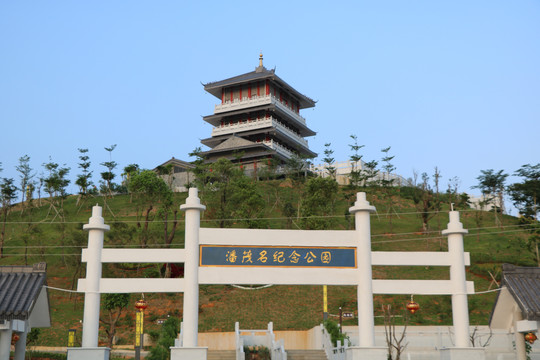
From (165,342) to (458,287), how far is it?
11.0 meters

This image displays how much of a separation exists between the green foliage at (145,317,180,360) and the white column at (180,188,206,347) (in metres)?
4.80

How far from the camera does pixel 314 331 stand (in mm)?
24828

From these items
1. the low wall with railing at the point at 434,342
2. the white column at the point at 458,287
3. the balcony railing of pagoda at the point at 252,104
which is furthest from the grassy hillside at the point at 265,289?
the white column at the point at 458,287

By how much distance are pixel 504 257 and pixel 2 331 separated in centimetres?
3650

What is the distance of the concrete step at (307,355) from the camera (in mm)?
21031

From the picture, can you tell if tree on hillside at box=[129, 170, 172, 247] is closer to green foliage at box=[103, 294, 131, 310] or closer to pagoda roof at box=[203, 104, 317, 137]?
green foliage at box=[103, 294, 131, 310]

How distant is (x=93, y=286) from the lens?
46.0ft

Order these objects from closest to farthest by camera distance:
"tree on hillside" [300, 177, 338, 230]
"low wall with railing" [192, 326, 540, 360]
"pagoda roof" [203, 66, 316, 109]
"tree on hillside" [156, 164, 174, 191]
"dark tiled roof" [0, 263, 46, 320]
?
"dark tiled roof" [0, 263, 46, 320], "low wall with railing" [192, 326, 540, 360], "tree on hillside" [300, 177, 338, 230], "tree on hillside" [156, 164, 174, 191], "pagoda roof" [203, 66, 316, 109]

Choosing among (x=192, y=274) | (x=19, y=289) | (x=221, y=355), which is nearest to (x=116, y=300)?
(x=221, y=355)

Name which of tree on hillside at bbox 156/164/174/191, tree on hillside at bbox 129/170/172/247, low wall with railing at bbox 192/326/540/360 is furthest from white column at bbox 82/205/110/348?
tree on hillside at bbox 156/164/174/191

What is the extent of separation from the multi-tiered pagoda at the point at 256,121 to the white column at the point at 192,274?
43.0m

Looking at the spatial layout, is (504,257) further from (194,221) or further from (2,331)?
(2,331)

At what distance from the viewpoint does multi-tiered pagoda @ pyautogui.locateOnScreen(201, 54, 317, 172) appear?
6088 centimetres

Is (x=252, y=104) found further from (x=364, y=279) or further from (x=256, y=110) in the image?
(x=364, y=279)
